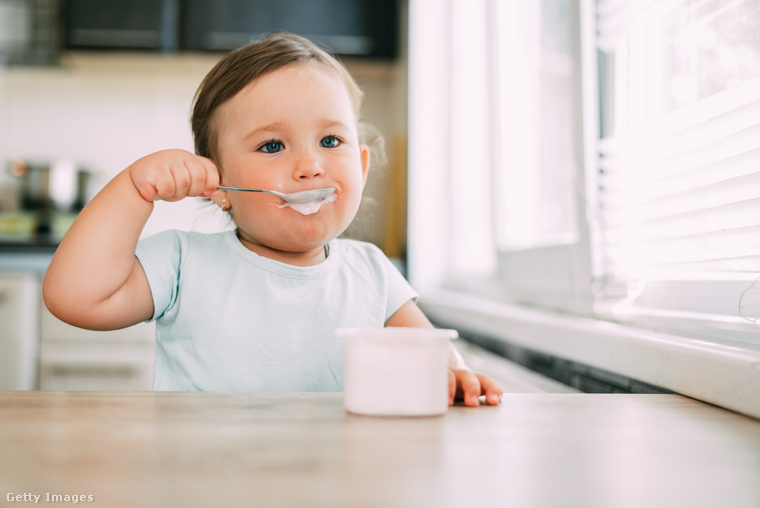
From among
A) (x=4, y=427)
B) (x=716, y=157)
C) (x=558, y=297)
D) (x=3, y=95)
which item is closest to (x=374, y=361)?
(x=4, y=427)

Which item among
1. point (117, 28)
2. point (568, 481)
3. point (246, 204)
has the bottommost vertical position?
point (568, 481)

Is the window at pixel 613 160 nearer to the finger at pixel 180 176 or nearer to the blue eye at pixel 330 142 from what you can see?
the blue eye at pixel 330 142

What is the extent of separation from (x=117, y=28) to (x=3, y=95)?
71 cm

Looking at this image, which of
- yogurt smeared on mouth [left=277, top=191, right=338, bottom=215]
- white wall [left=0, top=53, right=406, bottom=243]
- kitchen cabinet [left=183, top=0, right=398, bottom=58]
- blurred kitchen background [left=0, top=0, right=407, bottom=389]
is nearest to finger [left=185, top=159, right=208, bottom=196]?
yogurt smeared on mouth [left=277, top=191, right=338, bottom=215]

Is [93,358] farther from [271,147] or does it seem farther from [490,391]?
[490,391]

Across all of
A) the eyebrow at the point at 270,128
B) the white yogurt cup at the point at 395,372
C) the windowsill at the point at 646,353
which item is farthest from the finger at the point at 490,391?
the eyebrow at the point at 270,128

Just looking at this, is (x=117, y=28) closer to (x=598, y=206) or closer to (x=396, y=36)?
(x=396, y=36)

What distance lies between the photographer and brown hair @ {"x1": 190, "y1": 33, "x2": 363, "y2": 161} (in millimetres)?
945

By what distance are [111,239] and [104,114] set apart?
2.72 meters

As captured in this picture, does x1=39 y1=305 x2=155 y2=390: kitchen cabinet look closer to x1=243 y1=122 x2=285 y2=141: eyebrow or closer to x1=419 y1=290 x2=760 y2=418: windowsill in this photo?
x1=419 y1=290 x2=760 y2=418: windowsill

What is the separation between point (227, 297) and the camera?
3.03 feet

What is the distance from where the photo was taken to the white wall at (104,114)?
3.19 m

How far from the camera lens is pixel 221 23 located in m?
2.95

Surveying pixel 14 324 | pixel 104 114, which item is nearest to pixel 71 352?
pixel 14 324
